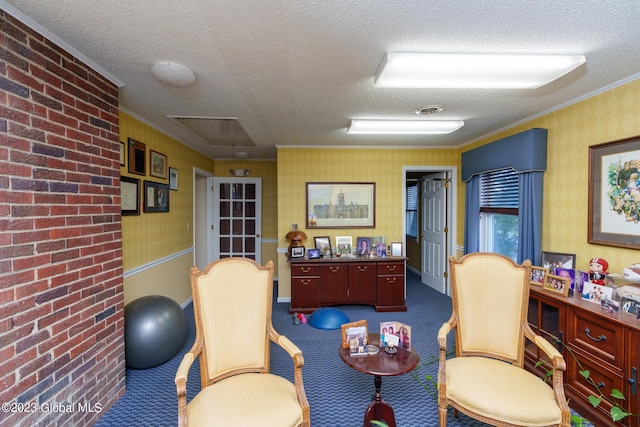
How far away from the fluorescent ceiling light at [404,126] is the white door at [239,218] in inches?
113

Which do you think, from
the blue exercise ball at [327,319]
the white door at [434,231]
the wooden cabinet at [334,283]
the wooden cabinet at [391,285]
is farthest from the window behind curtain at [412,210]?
the blue exercise ball at [327,319]

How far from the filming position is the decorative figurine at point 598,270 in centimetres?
217

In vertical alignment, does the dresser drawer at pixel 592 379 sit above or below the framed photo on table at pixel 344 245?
below

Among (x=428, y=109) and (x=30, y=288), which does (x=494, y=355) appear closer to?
(x=428, y=109)

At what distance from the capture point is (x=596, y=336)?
1.91 m

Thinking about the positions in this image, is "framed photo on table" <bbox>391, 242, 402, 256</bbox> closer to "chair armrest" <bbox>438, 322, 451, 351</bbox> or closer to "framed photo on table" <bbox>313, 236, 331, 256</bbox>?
"framed photo on table" <bbox>313, 236, 331, 256</bbox>

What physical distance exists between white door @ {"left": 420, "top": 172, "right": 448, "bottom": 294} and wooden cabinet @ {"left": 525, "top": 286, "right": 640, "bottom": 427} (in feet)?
7.58

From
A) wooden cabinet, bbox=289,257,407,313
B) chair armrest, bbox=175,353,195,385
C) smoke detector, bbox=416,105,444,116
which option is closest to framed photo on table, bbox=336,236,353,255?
wooden cabinet, bbox=289,257,407,313

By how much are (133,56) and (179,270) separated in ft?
9.72

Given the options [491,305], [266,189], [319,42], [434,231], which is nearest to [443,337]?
[491,305]

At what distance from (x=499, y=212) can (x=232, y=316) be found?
332 centimetres

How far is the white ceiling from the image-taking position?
140cm

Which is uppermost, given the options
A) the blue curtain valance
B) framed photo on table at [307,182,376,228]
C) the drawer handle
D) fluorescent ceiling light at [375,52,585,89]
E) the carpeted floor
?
→ fluorescent ceiling light at [375,52,585,89]

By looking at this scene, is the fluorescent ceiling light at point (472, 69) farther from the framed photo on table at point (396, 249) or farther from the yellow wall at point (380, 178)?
the framed photo on table at point (396, 249)
